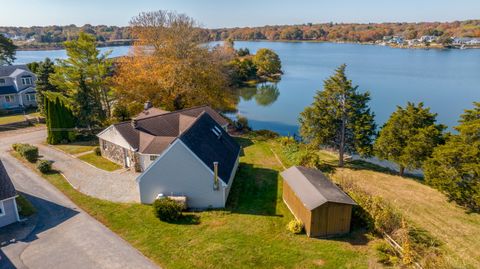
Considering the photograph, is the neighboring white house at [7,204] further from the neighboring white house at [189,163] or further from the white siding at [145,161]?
the white siding at [145,161]

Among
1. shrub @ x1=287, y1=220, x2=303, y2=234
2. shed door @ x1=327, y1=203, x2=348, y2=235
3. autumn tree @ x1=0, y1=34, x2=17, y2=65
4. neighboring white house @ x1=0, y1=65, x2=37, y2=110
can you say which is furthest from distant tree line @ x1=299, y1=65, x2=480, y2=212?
autumn tree @ x1=0, y1=34, x2=17, y2=65

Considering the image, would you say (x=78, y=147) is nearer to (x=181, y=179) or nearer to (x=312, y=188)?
(x=181, y=179)

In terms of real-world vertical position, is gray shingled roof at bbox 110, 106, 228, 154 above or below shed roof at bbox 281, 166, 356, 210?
above

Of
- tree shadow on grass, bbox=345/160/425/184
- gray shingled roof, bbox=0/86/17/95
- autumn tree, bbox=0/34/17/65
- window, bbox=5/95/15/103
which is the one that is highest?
autumn tree, bbox=0/34/17/65

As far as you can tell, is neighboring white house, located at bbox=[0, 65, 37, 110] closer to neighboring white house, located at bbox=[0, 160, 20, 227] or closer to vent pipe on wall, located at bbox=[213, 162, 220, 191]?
neighboring white house, located at bbox=[0, 160, 20, 227]

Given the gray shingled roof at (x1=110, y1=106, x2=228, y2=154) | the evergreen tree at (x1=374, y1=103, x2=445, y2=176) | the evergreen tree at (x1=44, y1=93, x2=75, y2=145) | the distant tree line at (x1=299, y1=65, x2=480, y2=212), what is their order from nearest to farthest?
1. the distant tree line at (x1=299, y1=65, x2=480, y2=212)
2. the evergreen tree at (x1=374, y1=103, x2=445, y2=176)
3. the gray shingled roof at (x1=110, y1=106, x2=228, y2=154)
4. the evergreen tree at (x1=44, y1=93, x2=75, y2=145)

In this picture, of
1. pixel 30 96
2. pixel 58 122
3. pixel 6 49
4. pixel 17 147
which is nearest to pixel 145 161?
pixel 17 147
